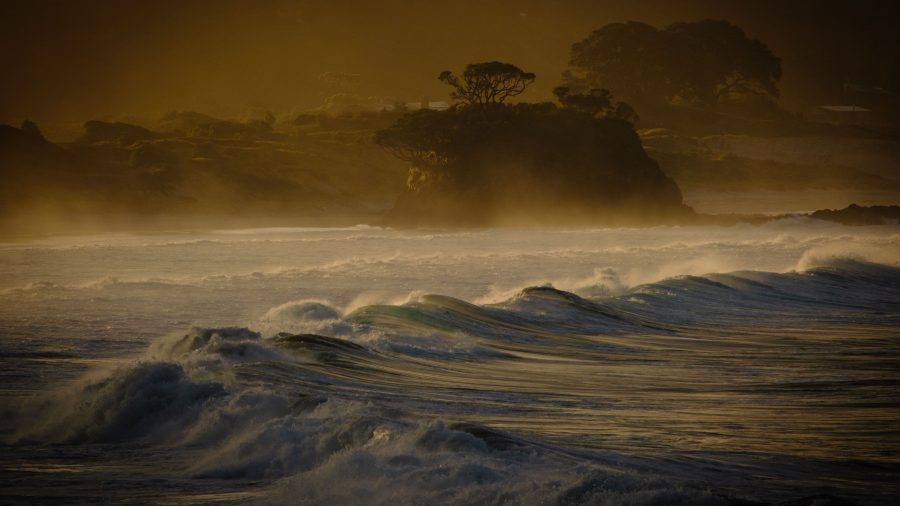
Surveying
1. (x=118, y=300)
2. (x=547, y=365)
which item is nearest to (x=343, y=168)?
(x=118, y=300)

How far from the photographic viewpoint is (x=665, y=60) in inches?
4825

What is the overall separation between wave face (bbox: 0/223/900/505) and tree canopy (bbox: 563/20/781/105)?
9747cm

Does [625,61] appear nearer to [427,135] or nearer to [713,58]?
[713,58]

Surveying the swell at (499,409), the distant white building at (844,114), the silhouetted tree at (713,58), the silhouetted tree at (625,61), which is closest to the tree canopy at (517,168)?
the silhouetted tree at (625,61)

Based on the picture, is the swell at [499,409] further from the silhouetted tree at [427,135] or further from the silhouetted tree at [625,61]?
the silhouetted tree at [625,61]

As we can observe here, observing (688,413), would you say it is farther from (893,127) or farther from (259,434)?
(893,127)

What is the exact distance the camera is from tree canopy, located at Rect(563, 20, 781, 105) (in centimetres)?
12212

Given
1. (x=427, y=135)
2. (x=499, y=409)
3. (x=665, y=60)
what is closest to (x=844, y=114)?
(x=665, y=60)

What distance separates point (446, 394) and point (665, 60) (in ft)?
377

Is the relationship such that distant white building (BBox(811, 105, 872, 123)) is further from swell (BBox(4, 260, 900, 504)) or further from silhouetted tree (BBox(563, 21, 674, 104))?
swell (BBox(4, 260, 900, 504))

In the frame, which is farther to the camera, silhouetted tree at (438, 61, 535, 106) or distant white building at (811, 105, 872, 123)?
distant white building at (811, 105, 872, 123)

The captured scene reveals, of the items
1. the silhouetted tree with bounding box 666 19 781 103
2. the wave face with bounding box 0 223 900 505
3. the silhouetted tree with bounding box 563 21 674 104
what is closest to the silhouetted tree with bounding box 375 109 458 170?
the wave face with bounding box 0 223 900 505

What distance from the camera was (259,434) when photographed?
993 centimetres

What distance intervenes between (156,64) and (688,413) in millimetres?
162786
